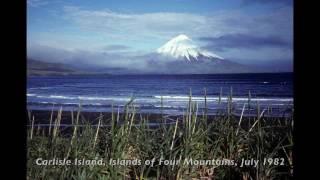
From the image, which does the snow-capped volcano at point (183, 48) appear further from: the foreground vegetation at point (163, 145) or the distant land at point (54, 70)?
the distant land at point (54, 70)

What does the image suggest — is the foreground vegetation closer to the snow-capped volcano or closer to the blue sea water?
the blue sea water

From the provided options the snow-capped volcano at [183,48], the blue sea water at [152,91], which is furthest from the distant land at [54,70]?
the snow-capped volcano at [183,48]

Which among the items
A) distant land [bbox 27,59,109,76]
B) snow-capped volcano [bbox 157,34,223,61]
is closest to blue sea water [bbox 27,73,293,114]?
distant land [bbox 27,59,109,76]

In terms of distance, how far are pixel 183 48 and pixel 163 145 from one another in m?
0.56

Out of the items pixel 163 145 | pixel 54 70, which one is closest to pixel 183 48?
pixel 163 145

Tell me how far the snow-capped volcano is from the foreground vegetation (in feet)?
0.93

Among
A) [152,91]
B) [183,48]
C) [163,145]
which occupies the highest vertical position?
[183,48]

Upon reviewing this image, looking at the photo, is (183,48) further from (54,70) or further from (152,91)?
(54,70)

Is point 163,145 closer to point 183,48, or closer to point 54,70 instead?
point 183,48

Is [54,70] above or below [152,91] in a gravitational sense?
above

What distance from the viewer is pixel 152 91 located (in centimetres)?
243

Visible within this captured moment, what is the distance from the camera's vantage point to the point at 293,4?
7.93 ft
